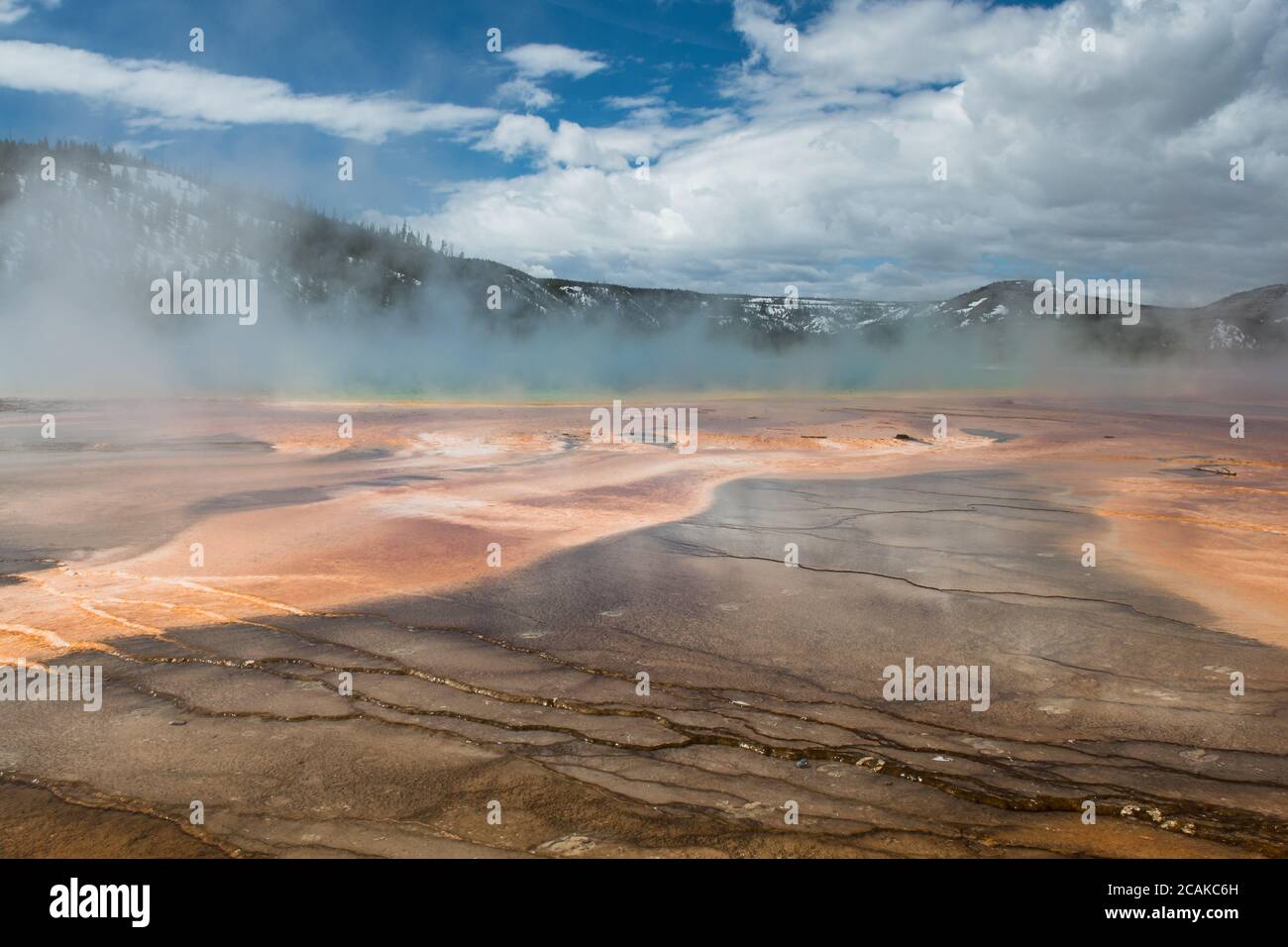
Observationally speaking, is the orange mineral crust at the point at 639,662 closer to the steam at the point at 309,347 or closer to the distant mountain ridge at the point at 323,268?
the steam at the point at 309,347

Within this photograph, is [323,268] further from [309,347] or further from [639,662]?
[639,662]

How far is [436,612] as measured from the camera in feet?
19.9

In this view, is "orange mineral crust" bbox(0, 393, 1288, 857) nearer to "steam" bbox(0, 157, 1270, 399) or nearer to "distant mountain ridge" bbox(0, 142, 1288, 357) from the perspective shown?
"steam" bbox(0, 157, 1270, 399)

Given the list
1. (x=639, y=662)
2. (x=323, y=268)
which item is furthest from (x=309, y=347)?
(x=639, y=662)

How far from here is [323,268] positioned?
116m

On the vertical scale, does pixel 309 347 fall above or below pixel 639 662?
above

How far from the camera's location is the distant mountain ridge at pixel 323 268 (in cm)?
9269

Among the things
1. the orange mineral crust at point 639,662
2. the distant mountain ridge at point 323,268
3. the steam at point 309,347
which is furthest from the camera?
the distant mountain ridge at point 323,268

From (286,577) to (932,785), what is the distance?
5.36 m

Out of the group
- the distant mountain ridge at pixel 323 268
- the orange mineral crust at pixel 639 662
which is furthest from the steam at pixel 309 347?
the orange mineral crust at pixel 639 662

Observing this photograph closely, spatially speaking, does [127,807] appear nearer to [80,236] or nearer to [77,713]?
[77,713]

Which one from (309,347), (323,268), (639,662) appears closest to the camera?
(639,662)

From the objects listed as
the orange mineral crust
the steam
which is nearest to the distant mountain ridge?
the steam
